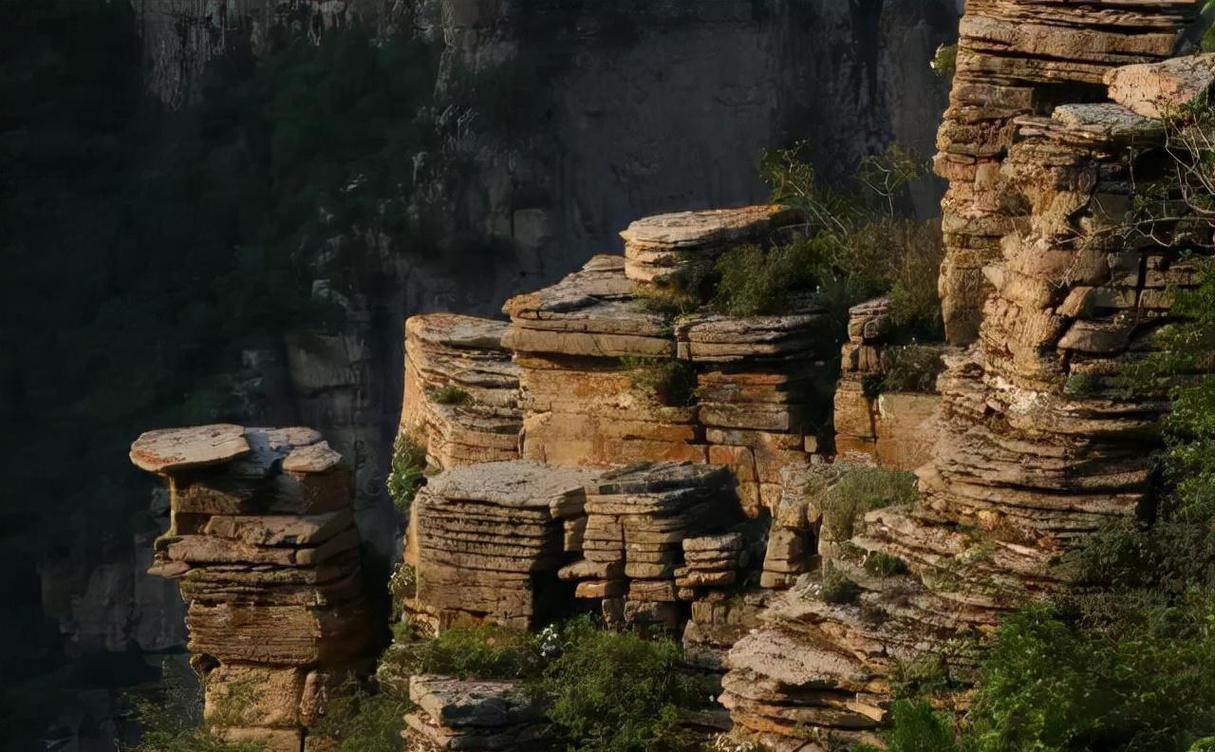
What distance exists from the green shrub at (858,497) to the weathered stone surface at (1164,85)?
11.1ft

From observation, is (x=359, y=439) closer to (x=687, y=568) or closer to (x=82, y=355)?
(x=82, y=355)

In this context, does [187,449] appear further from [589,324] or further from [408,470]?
[589,324]

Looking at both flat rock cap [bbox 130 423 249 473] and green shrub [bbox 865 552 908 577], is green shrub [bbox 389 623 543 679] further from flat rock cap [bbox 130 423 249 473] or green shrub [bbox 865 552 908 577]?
green shrub [bbox 865 552 908 577]

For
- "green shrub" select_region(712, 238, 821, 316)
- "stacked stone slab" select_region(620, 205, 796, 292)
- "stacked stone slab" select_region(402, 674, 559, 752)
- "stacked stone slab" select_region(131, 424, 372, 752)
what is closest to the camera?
"stacked stone slab" select_region(402, 674, 559, 752)

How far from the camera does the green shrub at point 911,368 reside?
22.3 metres

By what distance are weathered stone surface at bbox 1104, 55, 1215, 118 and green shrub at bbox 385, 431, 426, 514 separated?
9.31 meters

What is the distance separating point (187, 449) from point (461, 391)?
8.85 ft

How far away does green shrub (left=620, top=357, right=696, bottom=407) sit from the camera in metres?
23.0

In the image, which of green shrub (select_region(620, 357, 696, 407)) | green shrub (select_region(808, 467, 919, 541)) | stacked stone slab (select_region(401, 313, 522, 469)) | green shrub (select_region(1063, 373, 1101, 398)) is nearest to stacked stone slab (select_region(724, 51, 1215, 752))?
green shrub (select_region(1063, 373, 1101, 398))

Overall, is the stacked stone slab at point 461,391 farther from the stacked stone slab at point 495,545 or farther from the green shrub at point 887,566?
the green shrub at point 887,566

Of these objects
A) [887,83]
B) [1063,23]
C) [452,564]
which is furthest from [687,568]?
[887,83]

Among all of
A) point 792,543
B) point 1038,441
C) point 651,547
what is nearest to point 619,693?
point 651,547

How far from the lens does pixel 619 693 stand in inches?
839

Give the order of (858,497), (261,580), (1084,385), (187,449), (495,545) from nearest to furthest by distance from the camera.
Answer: (1084,385) → (858,497) → (495,545) → (261,580) → (187,449)
